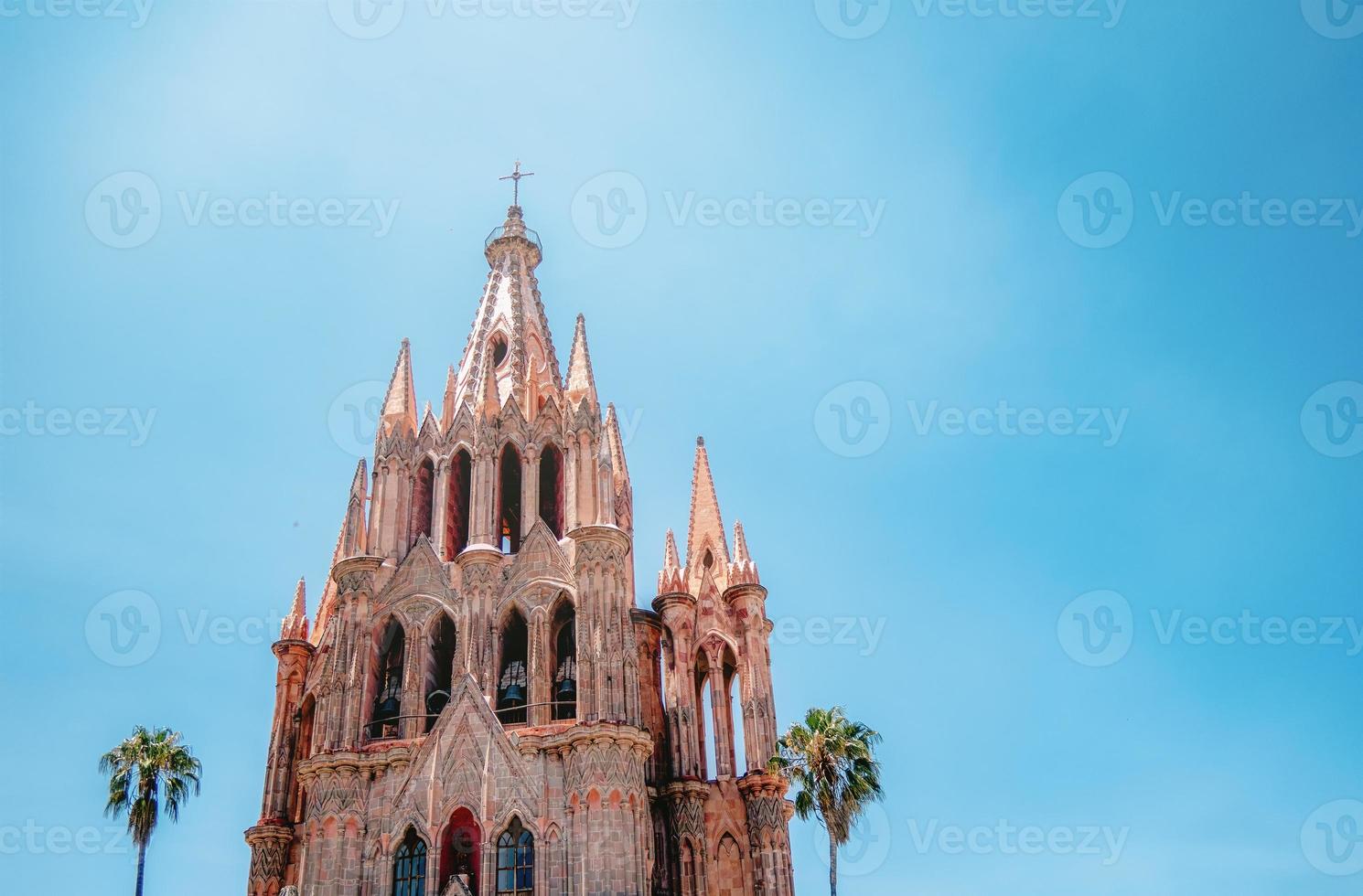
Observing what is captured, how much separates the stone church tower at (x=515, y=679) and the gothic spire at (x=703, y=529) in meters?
0.10

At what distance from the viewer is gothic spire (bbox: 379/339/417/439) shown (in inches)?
1789

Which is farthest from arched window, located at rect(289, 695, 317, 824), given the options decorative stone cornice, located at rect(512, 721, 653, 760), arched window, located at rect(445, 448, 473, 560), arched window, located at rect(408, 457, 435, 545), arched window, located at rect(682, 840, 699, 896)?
arched window, located at rect(682, 840, 699, 896)

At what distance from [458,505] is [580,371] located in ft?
21.6

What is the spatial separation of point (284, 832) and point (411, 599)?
8.95 m

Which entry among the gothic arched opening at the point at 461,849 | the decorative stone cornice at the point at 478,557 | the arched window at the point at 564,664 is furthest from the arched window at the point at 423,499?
the gothic arched opening at the point at 461,849

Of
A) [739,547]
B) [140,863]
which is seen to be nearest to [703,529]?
[739,547]

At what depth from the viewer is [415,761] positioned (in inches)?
1457

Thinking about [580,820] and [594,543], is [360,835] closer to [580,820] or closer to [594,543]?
[580,820]

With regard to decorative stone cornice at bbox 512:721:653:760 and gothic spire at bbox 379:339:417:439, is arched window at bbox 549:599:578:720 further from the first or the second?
gothic spire at bbox 379:339:417:439

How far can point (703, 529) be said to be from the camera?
4734 centimetres

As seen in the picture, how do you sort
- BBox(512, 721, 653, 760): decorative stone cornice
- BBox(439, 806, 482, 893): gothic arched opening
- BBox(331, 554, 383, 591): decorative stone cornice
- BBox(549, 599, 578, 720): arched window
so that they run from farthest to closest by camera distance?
BBox(331, 554, 383, 591): decorative stone cornice < BBox(549, 599, 578, 720): arched window < BBox(512, 721, 653, 760): decorative stone cornice < BBox(439, 806, 482, 893): gothic arched opening

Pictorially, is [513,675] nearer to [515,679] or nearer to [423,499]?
[515,679]

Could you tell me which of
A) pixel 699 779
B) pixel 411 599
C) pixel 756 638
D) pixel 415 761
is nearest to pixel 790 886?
pixel 699 779

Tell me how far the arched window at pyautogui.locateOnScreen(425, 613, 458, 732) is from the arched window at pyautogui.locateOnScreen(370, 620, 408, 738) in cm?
89
